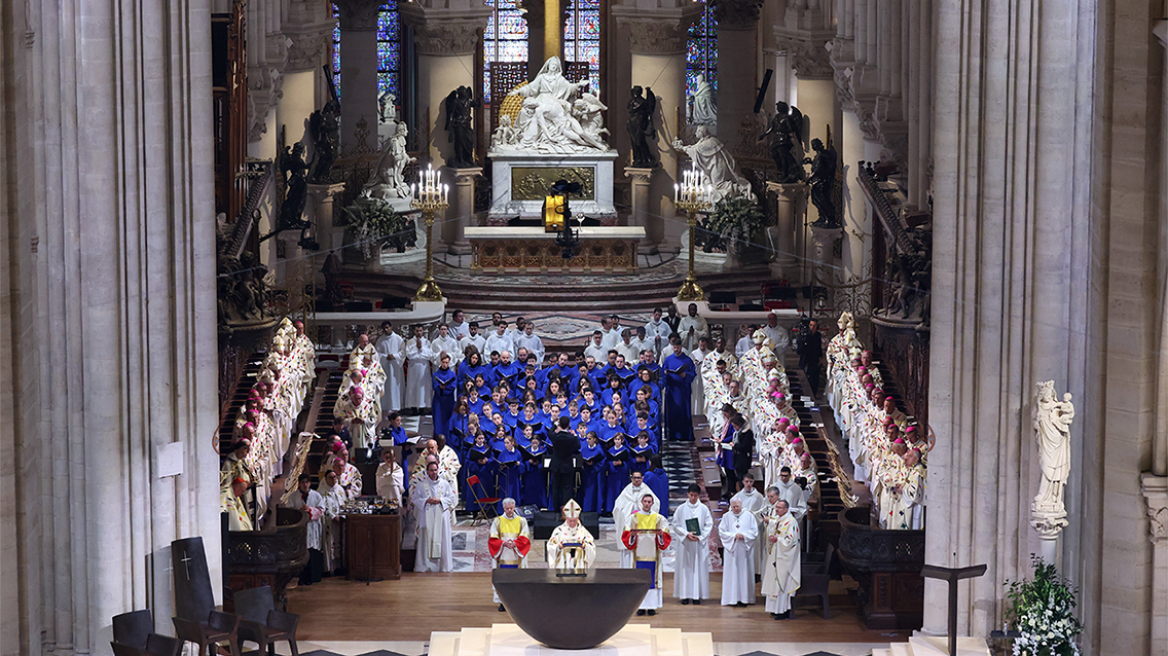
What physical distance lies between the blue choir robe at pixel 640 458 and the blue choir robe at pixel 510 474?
1267 millimetres

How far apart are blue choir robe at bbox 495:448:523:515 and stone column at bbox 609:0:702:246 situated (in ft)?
45.3

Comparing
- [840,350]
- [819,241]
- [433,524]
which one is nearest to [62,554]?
[433,524]

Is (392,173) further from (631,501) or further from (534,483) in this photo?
(631,501)

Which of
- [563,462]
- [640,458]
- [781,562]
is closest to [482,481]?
[563,462]

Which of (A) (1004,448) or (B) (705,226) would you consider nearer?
(A) (1004,448)

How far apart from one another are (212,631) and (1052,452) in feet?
22.1

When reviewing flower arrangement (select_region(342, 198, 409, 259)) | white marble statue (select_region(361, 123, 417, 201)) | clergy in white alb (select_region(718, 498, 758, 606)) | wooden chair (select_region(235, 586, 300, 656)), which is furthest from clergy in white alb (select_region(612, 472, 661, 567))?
white marble statue (select_region(361, 123, 417, 201))

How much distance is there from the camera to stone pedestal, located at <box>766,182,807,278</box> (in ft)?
103

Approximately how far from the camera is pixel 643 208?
3438cm

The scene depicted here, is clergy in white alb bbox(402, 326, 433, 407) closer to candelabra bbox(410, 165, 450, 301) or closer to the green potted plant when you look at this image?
candelabra bbox(410, 165, 450, 301)

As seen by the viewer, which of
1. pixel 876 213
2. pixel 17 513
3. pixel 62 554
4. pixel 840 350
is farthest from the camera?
pixel 876 213

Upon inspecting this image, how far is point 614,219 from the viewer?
1297 inches

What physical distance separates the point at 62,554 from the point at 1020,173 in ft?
27.7

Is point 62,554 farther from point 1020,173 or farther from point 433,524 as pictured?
point 1020,173
